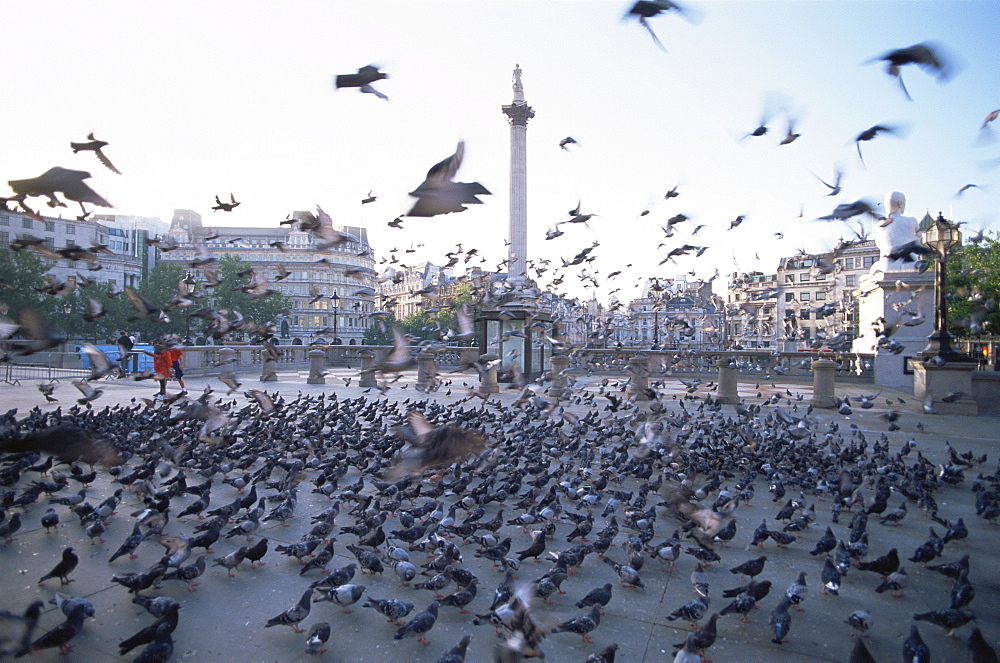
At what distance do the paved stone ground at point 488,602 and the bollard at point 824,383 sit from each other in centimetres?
1058

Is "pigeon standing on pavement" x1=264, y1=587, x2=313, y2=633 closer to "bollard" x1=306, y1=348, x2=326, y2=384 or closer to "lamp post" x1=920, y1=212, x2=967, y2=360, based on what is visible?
"lamp post" x1=920, y1=212, x2=967, y2=360

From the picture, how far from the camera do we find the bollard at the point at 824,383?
1673 centimetres

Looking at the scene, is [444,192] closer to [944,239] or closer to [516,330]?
[516,330]

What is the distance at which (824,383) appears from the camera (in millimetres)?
16891

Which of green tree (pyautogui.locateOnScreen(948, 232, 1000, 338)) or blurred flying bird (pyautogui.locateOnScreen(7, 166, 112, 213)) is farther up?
green tree (pyautogui.locateOnScreen(948, 232, 1000, 338))

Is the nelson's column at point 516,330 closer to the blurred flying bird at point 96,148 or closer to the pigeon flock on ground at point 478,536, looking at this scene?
the pigeon flock on ground at point 478,536

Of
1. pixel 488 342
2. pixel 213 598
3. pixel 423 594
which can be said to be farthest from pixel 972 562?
pixel 488 342

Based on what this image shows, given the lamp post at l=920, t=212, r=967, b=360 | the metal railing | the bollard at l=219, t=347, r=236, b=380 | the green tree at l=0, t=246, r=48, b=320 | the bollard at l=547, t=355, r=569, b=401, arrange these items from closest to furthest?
1. the lamp post at l=920, t=212, r=967, b=360
2. the bollard at l=547, t=355, r=569, b=401
3. the metal railing
4. the bollard at l=219, t=347, r=236, b=380
5. the green tree at l=0, t=246, r=48, b=320

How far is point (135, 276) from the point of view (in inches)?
3287

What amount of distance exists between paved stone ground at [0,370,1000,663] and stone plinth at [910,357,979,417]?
35.5ft

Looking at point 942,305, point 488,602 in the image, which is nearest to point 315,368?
point 488,602

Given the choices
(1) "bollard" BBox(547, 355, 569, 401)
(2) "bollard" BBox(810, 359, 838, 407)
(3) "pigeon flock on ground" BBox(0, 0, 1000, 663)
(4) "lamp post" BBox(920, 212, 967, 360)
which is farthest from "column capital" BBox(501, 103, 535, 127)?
(3) "pigeon flock on ground" BBox(0, 0, 1000, 663)

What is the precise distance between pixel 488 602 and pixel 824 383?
15914 millimetres

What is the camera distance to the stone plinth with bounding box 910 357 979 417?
1533cm
